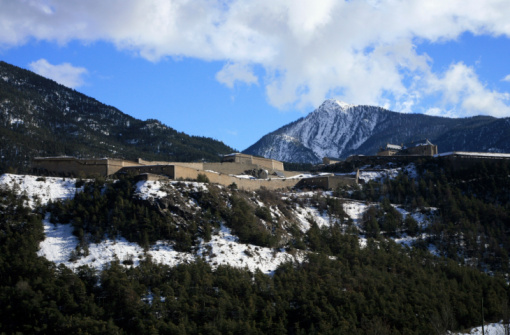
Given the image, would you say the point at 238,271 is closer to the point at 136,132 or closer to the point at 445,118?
the point at 136,132

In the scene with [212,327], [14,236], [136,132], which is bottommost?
[212,327]

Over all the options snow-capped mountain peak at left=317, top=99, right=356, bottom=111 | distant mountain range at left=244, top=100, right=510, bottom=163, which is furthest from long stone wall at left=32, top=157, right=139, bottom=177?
Result: snow-capped mountain peak at left=317, top=99, right=356, bottom=111

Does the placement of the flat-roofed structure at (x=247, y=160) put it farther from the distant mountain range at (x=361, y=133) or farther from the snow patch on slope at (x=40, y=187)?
the distant mountain range at (x=361, y=133)

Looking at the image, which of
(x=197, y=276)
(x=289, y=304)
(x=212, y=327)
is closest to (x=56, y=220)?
(x=197, y=276)

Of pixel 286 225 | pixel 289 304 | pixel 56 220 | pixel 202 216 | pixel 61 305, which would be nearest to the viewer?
pixel 61 305

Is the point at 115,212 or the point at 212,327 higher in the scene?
the point at 115,212

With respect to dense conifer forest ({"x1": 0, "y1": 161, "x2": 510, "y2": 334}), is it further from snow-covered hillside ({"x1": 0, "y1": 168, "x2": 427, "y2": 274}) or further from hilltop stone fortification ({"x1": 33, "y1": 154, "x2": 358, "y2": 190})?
hilltop stone fortification ({"x1": 33, "y1": 154, "x2": 358, "y2": 190})
